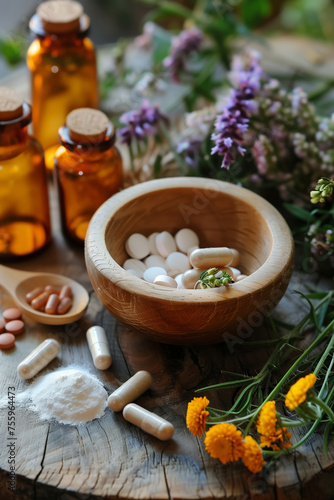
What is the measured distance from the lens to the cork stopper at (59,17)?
139 centimetres


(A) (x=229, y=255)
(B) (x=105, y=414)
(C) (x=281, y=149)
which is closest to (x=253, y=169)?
(C) (x=281, y=149)

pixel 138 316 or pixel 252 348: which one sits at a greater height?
pixel 138 316

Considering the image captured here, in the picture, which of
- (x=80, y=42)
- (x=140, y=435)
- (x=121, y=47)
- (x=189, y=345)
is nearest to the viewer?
(x=140, y=435)

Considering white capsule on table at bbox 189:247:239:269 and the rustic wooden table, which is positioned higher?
white capsule on table at bbox 189:247:239:269

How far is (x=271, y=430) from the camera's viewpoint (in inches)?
33.7

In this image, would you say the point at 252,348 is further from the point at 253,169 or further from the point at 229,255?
the point at 253,169

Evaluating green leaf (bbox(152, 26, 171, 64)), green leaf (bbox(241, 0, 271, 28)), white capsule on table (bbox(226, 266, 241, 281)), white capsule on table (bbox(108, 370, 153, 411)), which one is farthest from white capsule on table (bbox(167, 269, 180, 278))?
green leaf (bbox(241, 0, 271, 28))

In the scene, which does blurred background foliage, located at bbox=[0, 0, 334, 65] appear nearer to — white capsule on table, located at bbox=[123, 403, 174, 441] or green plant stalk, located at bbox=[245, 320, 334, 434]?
green plant stalk, located at bbox=[245, 320, 334, 434]

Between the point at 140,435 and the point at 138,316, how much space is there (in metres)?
0.18

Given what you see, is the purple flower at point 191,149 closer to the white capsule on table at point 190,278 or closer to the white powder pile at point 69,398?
the white capsule on table at point 190,278

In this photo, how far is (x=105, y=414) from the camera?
0.99m

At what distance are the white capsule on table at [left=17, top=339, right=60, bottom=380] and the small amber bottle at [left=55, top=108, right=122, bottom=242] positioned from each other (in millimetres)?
305

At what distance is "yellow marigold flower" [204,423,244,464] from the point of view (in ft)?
2.77

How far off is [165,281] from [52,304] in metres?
0.24
